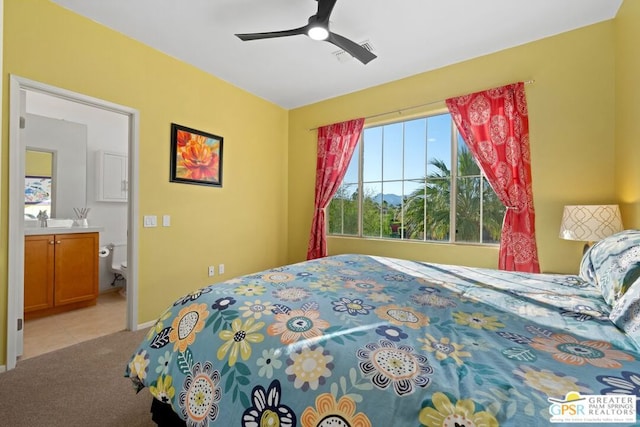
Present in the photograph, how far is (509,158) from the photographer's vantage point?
2.72 metres

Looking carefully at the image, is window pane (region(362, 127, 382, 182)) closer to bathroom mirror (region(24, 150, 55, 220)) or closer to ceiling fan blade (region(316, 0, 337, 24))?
ceiling fan blade (region(316, 0, 337, 24))

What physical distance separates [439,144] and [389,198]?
34.1 inches

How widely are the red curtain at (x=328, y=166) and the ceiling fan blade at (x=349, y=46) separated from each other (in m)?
1.32

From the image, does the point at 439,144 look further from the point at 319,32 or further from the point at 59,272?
the point at 59,272

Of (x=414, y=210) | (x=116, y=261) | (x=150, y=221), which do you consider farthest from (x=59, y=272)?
(x=414, y=210)

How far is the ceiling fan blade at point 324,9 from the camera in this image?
186 cm

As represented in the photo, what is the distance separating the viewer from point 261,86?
3.65 metres

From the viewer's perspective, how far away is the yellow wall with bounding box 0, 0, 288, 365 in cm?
216

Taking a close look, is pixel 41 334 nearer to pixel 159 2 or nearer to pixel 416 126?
pixel 159 2

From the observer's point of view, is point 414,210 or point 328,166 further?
point 328,166

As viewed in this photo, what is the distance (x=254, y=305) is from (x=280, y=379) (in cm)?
40

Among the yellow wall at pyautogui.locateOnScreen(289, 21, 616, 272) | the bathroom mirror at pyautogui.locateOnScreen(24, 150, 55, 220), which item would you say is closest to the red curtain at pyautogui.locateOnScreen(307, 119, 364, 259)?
the yellow wall at pyautogui.locateOnScreen(289, 21, 616, 272)

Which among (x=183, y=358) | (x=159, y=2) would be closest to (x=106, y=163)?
(x=159, y=2)

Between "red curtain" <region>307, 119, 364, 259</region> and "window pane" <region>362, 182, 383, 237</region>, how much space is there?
1.39ft
